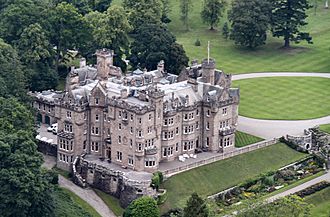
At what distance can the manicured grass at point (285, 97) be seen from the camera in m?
153

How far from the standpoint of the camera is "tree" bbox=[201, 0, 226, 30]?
197000 millimetres

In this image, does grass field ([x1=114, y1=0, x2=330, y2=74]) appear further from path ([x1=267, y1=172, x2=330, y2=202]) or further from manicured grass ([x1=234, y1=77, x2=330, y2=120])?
path ([x1=267, y1=172, x2=330, y2=202])

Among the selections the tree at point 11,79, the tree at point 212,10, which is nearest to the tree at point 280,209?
the tree at point 11,79

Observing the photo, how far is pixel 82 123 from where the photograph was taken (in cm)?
13038

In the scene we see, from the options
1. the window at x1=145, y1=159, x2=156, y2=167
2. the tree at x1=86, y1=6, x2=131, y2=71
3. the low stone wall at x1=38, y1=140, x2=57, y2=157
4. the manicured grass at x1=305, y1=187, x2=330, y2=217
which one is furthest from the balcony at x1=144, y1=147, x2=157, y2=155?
the tree at x1=86, y1=6, x2=131, y2=71

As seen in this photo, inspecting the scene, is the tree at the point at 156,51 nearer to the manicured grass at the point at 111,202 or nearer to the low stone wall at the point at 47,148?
the low stone wall at the point at 47,148

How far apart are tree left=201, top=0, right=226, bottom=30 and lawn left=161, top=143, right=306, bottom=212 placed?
63.8 metres

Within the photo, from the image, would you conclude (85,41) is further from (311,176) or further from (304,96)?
(311,176)

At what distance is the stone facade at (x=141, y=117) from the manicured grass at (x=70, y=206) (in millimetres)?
7927

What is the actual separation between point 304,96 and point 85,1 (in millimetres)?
55805

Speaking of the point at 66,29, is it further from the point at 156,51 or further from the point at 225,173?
the point at 225,173

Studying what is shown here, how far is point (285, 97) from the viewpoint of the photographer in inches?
6363

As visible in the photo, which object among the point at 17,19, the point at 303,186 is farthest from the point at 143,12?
the point at 303,186

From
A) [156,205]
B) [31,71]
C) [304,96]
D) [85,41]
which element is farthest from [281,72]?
[156,205]
